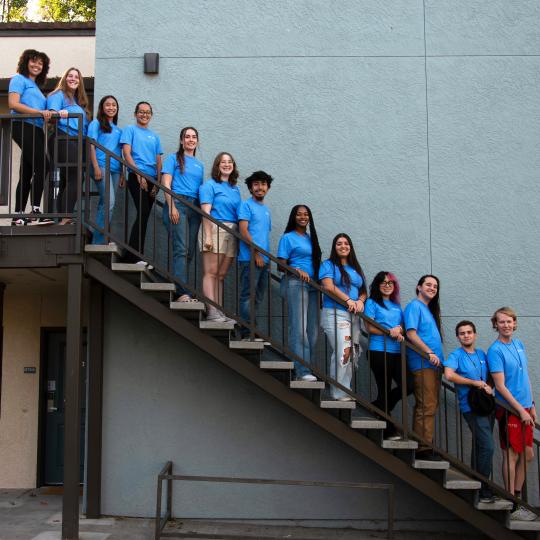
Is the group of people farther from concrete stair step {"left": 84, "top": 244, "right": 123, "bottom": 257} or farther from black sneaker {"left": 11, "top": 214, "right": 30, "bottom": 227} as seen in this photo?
concrete stair step {"left": 84, "top": 244, "right": 123, "bottom": 257}

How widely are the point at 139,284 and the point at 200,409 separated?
1.67 meters

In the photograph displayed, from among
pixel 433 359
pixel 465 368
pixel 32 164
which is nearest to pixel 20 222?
pixel 32 164

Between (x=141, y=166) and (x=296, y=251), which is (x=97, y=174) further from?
(x=296, y=251)

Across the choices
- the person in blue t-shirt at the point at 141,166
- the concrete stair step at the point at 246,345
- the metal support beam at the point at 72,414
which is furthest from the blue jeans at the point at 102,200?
the concrete stair step at the point at 246,345

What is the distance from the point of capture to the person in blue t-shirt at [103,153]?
21.6 ft

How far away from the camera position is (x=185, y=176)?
21.7ft

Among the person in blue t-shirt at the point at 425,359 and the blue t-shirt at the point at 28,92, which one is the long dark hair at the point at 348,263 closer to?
the person in blue t-shirt at the point at 425,359

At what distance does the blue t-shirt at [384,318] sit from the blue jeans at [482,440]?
88 centimetres

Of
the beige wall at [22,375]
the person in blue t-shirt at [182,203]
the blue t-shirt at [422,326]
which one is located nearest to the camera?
the blue t-shirt at [422,326]

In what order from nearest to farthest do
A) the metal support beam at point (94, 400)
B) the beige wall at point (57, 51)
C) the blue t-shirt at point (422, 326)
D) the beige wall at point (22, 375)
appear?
the blue t-shirt at point (422, 326) < the metal support beam at point (94, 400) < the beige wall at point (22, 375) < the beige wall at point (57, 51)

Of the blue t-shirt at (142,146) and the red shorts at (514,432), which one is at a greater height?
the blue t-shirt at (142,146)

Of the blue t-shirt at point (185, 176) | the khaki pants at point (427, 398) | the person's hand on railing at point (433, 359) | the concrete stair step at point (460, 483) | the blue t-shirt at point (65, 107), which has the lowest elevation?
the concrete stair step at point (460, 483)

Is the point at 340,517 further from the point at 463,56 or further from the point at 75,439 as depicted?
the point at 463,56

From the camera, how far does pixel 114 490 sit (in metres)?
7.15
